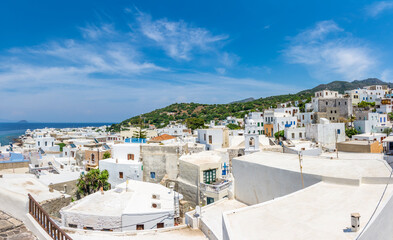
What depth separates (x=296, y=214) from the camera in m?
6.60

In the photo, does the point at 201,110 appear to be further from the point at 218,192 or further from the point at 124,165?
the point at 218,192

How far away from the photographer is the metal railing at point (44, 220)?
17.0 ft

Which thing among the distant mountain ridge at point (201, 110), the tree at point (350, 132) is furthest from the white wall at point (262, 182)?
the distant mountain ridge at point (201, 110)

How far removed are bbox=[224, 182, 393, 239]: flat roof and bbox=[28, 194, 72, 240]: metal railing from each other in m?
3.64

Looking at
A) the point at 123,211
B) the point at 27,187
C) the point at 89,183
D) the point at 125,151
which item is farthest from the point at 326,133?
the point at 27,187

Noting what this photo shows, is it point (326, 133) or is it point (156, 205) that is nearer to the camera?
point (156, 205)

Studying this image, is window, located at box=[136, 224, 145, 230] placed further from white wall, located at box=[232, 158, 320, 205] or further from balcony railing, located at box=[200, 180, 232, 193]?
white wall, located at box=[232, 158, 320, 205]

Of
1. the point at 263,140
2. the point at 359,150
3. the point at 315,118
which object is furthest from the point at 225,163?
the point at 315,118

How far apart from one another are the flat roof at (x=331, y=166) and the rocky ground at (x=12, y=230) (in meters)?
8.87

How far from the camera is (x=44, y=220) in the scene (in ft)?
18.0

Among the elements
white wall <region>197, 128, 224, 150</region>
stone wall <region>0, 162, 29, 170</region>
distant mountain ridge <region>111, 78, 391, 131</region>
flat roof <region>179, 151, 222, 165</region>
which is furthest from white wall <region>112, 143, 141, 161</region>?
distant mountain ridge <region>111, 78, 391, 131</region>

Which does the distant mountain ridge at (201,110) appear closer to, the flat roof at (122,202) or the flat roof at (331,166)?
the flat roof at (122,202)

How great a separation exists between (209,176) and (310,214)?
13.7 meters

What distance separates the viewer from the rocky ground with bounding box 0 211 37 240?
17.5 ft
